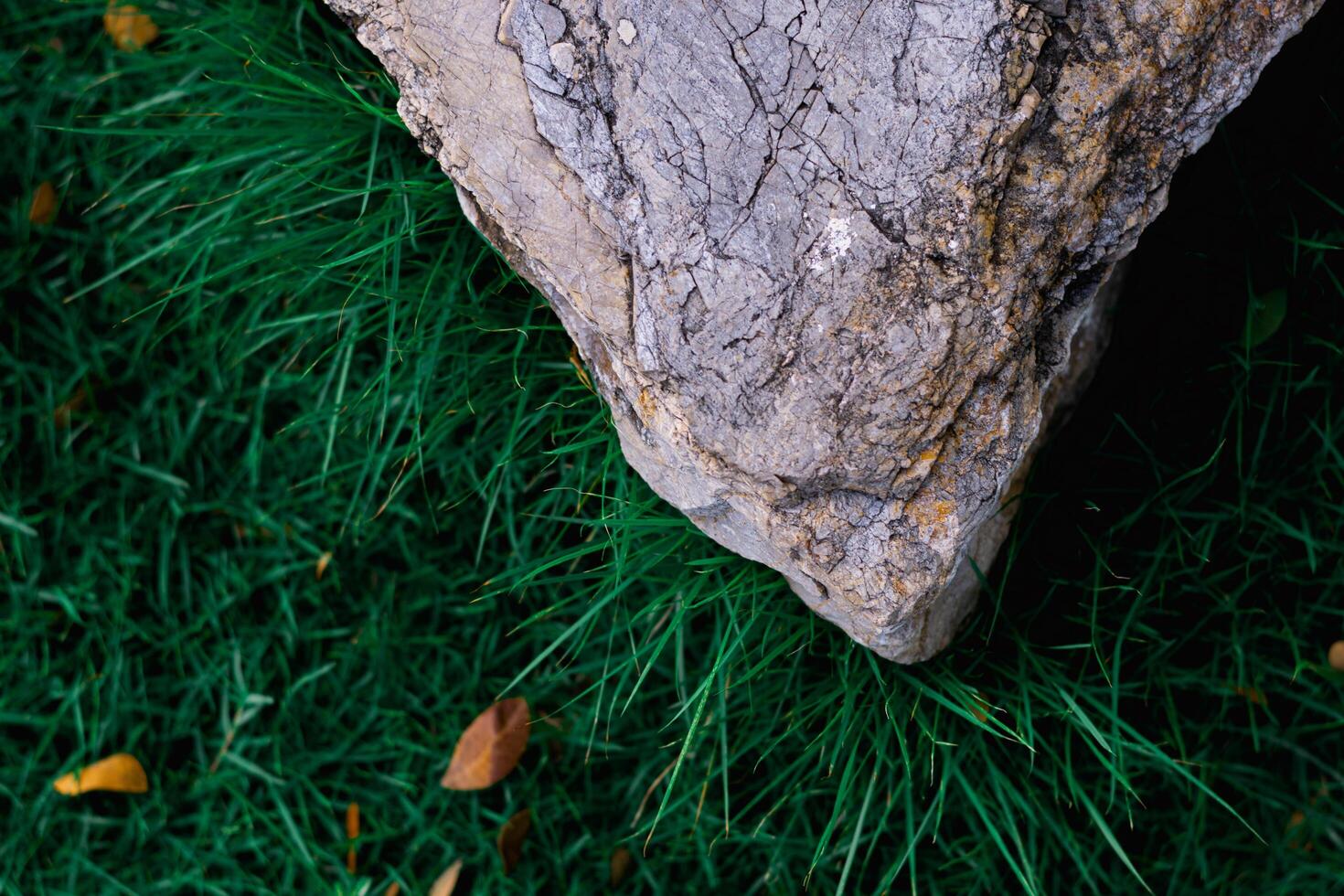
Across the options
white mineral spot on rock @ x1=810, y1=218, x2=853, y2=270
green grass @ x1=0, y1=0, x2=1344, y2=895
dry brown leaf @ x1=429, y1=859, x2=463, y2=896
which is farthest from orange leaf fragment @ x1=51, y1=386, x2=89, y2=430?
white mineral spot on rock @ x1=810, y1=218, x2=853, y2=270

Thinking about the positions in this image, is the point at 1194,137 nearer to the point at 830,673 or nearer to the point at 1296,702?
the point at 830,673

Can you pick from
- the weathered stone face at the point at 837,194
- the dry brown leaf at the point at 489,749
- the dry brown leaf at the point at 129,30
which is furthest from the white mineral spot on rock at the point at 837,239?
the dry brown leaf at the point at 129,30

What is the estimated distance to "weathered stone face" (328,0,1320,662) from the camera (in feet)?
4.36

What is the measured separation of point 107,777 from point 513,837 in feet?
2.92

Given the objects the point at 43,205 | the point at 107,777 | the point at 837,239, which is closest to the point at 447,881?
the point at 107,777

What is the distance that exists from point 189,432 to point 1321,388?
235cm

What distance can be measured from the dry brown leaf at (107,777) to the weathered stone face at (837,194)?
156 centimetres

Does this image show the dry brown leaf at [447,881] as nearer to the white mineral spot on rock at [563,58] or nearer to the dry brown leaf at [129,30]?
the white mineral spot on rock at [563,58]

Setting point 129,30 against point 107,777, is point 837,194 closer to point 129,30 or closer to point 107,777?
point 129,30

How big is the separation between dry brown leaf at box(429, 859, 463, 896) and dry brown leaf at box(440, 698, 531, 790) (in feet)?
0.54

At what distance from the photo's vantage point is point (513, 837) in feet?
7.23

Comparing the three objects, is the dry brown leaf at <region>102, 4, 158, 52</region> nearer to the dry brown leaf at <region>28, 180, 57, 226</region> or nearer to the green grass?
the green grass

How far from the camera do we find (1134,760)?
6.75 feet

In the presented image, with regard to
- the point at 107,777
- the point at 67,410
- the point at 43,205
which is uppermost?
the point at 43,205
